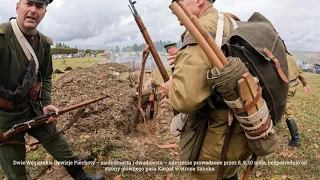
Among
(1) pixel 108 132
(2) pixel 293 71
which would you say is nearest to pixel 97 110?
(1) pixel 108 132

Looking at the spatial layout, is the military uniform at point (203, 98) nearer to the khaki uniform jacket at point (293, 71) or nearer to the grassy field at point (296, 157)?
the grassy field at point (296, 157)

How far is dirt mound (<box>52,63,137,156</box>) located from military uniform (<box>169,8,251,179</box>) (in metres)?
3.31

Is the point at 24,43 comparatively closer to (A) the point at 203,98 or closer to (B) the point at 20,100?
(B) the point at 20,100

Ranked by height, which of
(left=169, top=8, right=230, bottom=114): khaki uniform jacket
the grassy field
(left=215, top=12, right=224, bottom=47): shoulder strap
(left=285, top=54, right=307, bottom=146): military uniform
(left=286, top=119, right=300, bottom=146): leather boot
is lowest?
the grassy field

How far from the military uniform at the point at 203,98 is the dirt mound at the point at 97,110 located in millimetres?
3309

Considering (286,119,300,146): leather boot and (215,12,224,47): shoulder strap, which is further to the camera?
(286,119,300,146): leather boot

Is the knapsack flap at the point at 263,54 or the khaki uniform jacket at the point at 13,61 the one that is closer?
the knapsack flap at the point at 263,54

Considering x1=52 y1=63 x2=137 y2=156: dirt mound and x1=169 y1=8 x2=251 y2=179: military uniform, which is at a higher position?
x1=169 y1=8 x2=251 y2=179: military uniform

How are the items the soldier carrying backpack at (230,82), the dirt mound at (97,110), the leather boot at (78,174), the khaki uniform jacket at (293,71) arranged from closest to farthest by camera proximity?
the soldier carrying backpack at (230,82)
the leather boot at (78,174)
the khaki uniform jacket at (293,71)
the dirt mound at (97,110)

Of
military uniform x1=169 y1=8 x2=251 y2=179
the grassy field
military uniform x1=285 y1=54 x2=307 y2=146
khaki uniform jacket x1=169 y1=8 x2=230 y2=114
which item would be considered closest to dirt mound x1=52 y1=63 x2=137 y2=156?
the grassy field

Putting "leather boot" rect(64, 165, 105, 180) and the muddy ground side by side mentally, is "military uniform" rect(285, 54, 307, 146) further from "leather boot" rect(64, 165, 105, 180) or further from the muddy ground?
"leather boot" rect(64, 165, 105, 180)

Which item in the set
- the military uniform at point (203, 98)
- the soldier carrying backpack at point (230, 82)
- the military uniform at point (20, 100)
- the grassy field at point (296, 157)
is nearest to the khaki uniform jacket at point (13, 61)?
the military uniform at point (20, 100)

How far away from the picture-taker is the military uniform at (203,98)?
221cm

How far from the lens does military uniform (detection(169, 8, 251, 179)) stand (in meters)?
2.21
